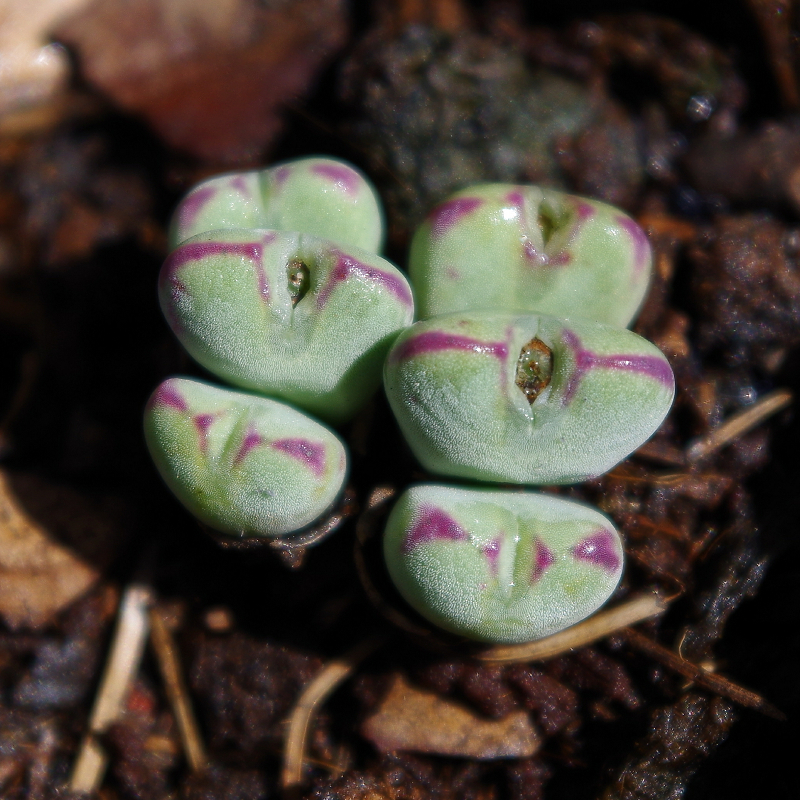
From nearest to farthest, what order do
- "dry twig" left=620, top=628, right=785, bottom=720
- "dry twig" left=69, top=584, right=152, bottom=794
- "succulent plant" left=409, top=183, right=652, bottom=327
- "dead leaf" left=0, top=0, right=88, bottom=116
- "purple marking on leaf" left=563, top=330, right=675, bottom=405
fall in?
"purple marking on leaf" left=563, top=330, right=675, bottom=405, "succulent plant" left=409, top=183, right=652, bottom=327, "dry twig" left=620, top=628, right=785, bottom=720, "dry twig" left=69, top=584, right=152, bottom=794, "dead leaf" left=0, top=0, right=88, bottom=116

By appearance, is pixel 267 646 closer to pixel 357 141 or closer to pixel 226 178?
pixel 226 178

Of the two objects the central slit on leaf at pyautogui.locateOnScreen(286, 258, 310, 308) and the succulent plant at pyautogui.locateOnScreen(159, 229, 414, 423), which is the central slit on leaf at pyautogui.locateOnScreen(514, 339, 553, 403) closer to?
the succulent plant at pyautogui.locateOnScreen(159, 229, 414, 423)

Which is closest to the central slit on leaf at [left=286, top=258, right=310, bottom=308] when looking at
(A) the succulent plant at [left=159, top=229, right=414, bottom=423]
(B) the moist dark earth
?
(A) the succulent plant at [left=159, top=229, right=414, bottom=423]

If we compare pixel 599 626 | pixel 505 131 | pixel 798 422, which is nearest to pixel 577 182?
pixel 505 131

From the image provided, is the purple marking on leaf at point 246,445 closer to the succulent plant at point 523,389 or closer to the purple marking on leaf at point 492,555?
the succulent plant at point 523,389

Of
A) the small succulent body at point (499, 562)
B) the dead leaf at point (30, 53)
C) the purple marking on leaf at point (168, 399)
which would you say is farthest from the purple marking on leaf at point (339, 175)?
the dead leaf at point (30, 53)

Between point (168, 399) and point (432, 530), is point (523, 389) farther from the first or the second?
point (168, 399)
